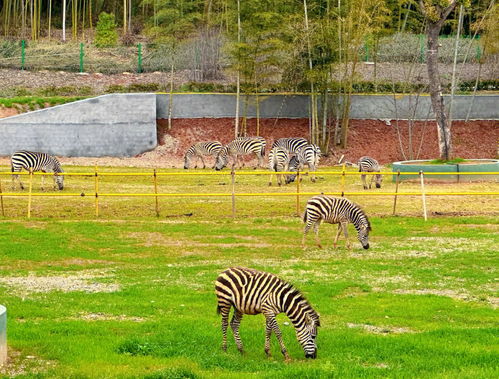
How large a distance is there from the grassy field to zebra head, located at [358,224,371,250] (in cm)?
28

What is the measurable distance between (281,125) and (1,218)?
27.0 meters

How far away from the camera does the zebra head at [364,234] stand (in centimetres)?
2328

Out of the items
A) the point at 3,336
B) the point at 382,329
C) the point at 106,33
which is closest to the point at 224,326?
the point at 3,336

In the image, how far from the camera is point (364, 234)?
23.3 meters

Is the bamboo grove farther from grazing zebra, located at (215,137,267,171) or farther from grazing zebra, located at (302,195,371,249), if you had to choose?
grazing zebra, located at (302,195,371,249)

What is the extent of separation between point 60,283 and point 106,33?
47721 millimetres

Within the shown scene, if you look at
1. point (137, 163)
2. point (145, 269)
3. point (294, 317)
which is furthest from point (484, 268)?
point (137, 163)

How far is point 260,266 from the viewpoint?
2094 cm

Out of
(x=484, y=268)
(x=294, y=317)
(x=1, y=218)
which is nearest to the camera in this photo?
(x=294, y=317)

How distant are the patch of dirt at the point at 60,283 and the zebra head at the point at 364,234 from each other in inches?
247

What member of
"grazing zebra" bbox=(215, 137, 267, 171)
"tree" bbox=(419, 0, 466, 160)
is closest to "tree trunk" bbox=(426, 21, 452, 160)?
"tree" bbox=(419, 0, 466, 160)

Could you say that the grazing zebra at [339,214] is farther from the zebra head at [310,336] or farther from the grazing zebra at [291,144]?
the grazing zebra at [291,144]

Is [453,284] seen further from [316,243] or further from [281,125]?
[281,125]

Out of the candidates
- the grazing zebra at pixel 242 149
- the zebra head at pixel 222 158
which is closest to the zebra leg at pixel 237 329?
the zebra head at pixel 222 158
